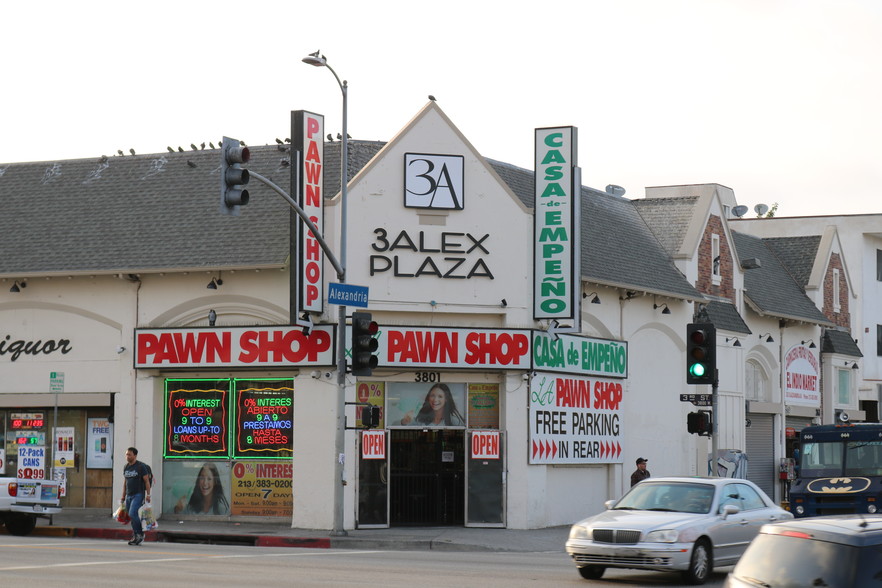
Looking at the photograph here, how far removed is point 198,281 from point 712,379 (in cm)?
1147

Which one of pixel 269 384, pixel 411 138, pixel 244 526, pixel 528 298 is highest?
pixel 411 138

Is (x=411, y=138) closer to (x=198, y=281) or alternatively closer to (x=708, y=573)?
(x=198, y=281)

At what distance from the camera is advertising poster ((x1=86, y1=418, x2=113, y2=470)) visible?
29078 mm

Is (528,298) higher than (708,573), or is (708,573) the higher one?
(528,298)

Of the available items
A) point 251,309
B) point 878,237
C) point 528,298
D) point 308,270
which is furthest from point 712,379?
point 878,237

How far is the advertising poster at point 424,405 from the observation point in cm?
2753

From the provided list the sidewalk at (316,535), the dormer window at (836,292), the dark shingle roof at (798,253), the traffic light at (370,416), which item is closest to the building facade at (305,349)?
the sidewalk at (316,535)

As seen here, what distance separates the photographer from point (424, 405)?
1089 inches

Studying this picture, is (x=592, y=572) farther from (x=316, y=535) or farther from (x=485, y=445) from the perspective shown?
(x=485, y=445)

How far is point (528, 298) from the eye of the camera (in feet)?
91.4

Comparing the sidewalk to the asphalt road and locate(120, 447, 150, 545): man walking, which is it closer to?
the asphalt road

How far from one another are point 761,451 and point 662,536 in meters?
24.7

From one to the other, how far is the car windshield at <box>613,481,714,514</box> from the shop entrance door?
9.95 meters

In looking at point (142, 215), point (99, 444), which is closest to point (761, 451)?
point (99, 444)
